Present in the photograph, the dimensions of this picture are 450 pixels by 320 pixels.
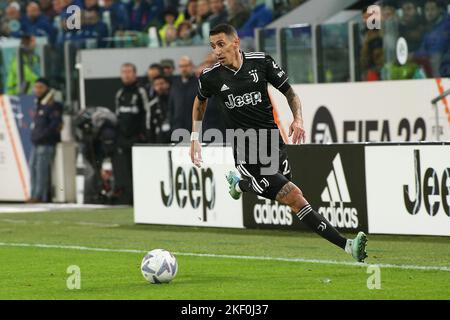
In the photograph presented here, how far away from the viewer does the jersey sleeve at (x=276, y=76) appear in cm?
1146

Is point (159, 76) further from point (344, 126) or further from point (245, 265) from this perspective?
point (245, 265)

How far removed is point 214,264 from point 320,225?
1431 mm

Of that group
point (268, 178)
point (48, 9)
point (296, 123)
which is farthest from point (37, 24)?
point (296, 123)

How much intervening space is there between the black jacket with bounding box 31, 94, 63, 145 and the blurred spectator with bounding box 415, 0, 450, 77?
6896 mm

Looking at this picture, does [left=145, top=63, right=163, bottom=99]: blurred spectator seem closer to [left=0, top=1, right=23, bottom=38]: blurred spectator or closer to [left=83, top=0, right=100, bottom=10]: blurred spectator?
[left=83, top=0, right=100, bottom=10]: blurred spectator

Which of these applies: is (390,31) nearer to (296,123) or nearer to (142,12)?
(296,123)

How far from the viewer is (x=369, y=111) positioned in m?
17.9

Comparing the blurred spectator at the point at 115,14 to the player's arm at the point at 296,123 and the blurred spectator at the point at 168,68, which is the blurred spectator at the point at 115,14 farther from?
the player's arm at the point at 296,123

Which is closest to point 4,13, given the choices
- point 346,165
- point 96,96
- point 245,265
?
point 96,96

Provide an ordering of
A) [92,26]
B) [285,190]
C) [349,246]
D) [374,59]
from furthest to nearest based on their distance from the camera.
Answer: [92,26] → [374,59] → [285,190] → [349,246]

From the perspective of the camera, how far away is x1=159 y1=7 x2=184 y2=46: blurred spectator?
22109 millimetres

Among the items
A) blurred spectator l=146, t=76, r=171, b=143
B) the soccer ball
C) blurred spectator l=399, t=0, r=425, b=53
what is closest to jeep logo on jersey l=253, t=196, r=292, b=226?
blurred spectator l=399, t=0, r=425, b=53

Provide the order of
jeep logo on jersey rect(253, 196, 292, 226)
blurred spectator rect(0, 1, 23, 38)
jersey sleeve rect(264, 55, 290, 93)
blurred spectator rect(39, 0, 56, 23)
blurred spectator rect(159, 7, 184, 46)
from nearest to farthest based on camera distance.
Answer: jersey sleeve rect(264, 55, 290, 93) → jeep logo on jersey rect(253, 196, 292, 226) → blurred spectator rect(159, 7, 184, 46) → blurred spectator rect(39, 0, 56, 23) → blurred spectator rect(0, 1, 23, 38)
